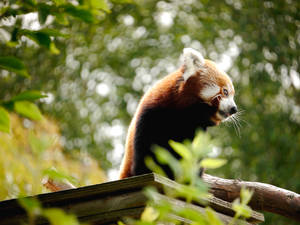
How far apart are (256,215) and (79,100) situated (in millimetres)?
5702

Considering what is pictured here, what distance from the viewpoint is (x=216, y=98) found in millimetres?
2303

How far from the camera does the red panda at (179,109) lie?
2.17 meters

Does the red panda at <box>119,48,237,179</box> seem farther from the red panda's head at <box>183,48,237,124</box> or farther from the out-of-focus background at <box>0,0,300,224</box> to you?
the out-of-focus background at <box>0,0,300,224</box>

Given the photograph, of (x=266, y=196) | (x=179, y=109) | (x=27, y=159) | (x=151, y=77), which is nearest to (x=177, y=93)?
(x=179, y=109)

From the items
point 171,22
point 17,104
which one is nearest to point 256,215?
point 17,104

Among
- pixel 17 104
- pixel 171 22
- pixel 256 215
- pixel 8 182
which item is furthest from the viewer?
pixel 171 22

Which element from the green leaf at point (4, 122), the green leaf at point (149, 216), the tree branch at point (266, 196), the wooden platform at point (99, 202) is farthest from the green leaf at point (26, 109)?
the tree branch at point (266, 196)

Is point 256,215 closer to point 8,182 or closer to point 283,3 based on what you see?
point 8,182

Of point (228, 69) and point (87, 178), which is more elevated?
point (228, 69)

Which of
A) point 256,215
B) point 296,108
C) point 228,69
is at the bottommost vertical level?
point 256,215

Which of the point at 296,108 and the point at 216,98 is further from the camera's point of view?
the point at 296,108

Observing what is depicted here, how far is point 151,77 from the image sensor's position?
707 centimetres

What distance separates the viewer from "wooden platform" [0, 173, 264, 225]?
4.25ft

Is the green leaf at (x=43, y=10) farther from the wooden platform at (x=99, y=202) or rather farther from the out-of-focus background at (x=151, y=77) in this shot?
the out-of-focus background at (x=151, y=77)
